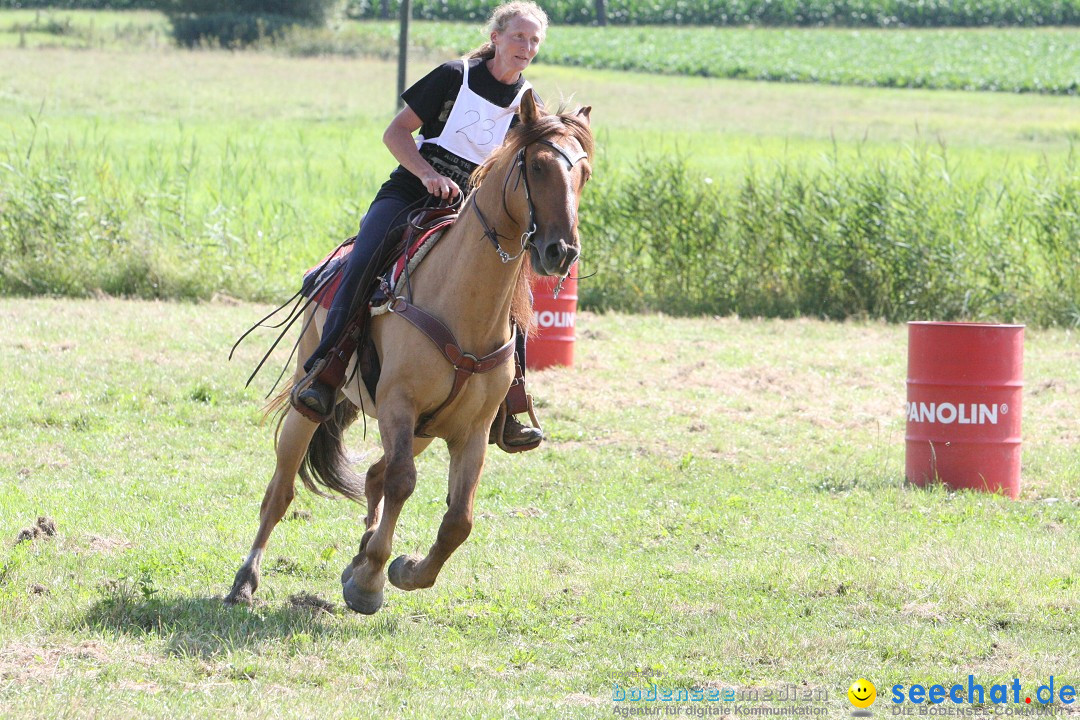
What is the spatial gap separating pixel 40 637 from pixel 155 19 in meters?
63.2

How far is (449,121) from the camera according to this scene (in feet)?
19.4

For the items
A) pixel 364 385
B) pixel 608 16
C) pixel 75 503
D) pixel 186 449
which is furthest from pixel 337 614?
pixel 608 16

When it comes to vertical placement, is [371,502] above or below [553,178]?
below

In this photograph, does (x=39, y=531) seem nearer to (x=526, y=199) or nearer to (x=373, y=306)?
(x=373, y=306)

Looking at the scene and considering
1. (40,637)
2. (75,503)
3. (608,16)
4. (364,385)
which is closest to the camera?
(40,637)

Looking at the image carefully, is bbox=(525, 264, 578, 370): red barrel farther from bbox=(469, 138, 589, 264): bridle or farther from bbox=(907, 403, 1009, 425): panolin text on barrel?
bbox=(469, 138, 589, 264): bridle

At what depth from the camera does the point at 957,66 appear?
190 ft

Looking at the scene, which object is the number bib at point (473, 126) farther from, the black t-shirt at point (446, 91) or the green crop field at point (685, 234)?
the green crop field at point (685, 234)

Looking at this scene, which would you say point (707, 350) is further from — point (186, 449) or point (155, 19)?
point (155, 19)

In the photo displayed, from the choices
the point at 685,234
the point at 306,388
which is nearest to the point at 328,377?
the point at 306,388

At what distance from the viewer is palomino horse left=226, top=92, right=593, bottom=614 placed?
16.6ft

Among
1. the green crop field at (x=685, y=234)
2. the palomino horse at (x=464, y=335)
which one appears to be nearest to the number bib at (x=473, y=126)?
the palomino horse at (x=464, y=335)

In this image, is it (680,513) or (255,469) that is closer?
(680,513)

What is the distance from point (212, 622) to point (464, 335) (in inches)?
66.4
